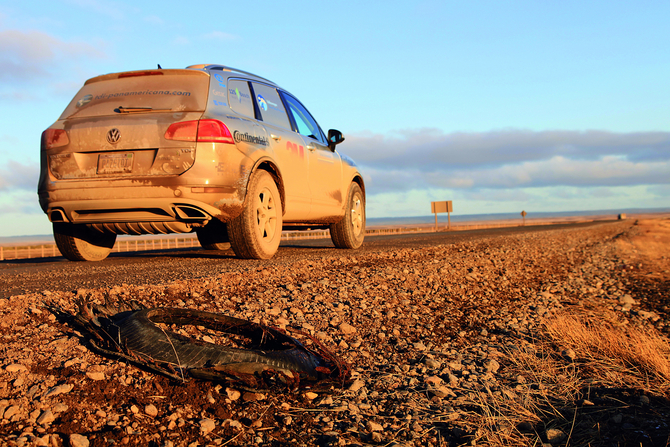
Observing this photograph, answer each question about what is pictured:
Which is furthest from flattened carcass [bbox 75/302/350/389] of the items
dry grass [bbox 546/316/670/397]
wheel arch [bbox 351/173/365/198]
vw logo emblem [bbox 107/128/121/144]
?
wheel arch [bbox 351/173/365/198]

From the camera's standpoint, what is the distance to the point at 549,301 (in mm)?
5848

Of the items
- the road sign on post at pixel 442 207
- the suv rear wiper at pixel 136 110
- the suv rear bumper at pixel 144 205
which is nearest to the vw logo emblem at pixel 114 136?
the suv rear wiper at pixel 136 110

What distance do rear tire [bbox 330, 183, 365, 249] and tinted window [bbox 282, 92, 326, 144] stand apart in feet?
3.76

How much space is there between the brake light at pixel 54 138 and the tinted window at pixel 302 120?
2.70 metres

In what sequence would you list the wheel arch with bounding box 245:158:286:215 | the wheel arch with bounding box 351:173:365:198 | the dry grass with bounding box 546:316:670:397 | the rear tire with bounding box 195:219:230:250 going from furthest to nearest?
the wheel arch with bounding box 351:173:365:198, the rear tire with bounding box 195:219:230:250, the wheel arch with bounding box 245:158:286:215, the dry grass with bounding box 546:316:670:397

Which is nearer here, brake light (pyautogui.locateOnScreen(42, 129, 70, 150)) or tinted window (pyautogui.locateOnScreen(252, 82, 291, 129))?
brake light (pyautogui.locateOnScreen(42, 129, 70, 150))

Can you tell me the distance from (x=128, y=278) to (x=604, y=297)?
5.94 metres

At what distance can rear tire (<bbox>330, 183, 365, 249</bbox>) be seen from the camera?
25.7 ft

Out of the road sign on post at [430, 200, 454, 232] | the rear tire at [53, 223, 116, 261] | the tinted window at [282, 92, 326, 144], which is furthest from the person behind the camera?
the road sign on post at [430, 200, 454, 232]

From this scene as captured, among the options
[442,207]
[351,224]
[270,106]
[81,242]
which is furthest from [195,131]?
[442,207]

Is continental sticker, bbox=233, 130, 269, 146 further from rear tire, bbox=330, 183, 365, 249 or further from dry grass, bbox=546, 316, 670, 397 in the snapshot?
dry grass, bbox=546, 316, 670, 397

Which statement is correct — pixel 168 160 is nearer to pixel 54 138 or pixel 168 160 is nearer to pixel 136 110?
pixel 136 110

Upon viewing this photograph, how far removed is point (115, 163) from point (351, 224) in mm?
3998

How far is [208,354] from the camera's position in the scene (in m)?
2.57
